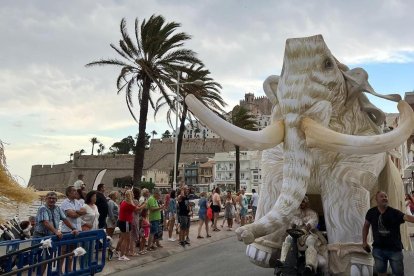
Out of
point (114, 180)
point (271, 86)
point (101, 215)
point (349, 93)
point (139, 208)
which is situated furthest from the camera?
point (114, 180)

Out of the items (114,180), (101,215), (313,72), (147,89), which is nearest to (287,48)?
(313,72)

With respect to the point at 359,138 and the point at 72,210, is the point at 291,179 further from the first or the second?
the point at 72,210

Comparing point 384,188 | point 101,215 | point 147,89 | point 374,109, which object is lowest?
point 101,215

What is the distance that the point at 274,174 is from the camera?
6742 mm

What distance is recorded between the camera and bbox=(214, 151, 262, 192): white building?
249ft

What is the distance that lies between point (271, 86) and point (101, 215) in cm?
478

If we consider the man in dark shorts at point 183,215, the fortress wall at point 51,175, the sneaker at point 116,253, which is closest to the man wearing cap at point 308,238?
the sneaker at point 116,253

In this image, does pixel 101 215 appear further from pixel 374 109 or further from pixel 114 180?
pixel 114 180

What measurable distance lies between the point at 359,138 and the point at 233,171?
73.2 metres

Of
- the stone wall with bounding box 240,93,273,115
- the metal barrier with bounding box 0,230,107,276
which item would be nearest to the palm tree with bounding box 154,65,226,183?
the metal barrier with bounding box 0,230,107,276

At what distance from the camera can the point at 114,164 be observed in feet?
301

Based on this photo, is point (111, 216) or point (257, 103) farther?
point (257, 103)

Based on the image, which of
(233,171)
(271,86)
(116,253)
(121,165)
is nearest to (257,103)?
(121,165)

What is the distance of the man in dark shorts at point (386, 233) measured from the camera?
571 centimetres
